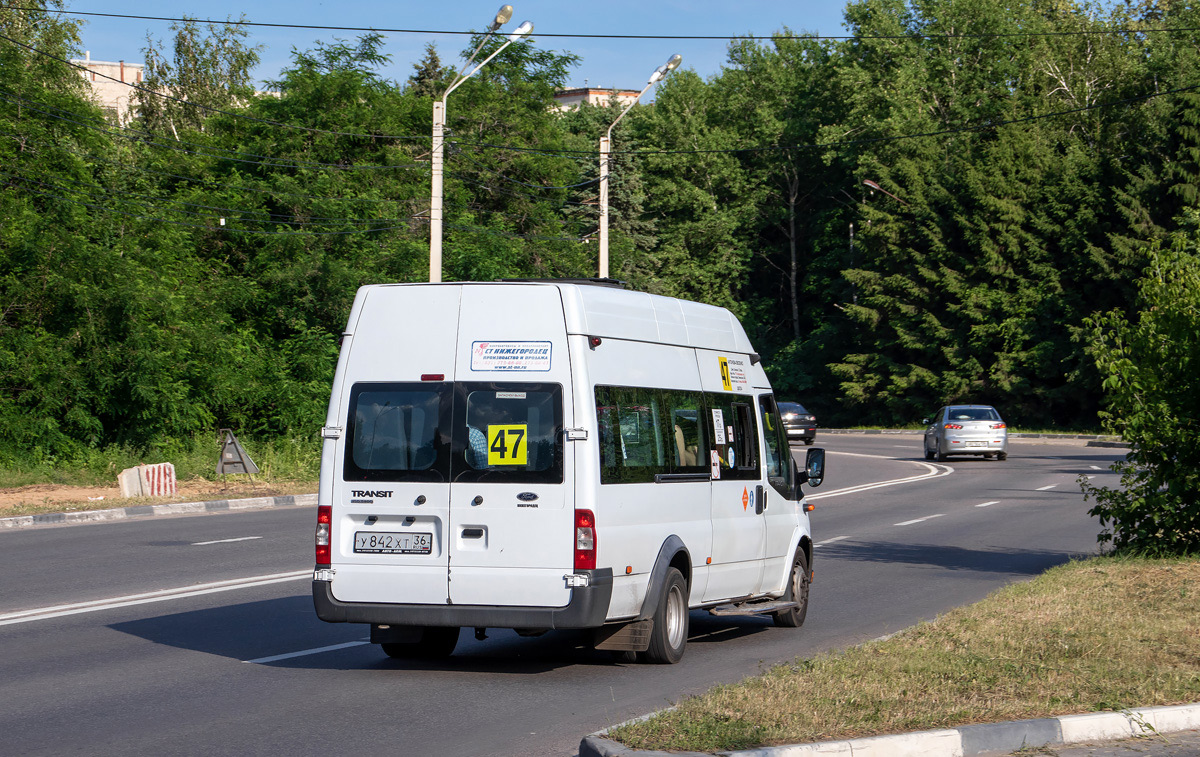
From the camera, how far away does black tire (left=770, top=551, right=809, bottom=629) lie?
10938mm

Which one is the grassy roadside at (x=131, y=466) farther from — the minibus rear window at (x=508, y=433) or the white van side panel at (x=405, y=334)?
the minibus rear window at (x=508, y=433)

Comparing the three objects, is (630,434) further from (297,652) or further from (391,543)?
(297,652)

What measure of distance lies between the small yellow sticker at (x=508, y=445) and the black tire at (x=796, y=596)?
3383 mm

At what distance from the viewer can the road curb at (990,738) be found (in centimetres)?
581

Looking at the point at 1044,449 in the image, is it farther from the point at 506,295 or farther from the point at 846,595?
the point at 506,295

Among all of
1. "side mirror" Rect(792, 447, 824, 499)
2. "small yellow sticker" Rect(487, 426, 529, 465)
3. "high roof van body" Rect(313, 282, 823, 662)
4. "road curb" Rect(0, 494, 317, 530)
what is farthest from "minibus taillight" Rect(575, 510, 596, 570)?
"road curb" Rect(0, 494, 317, 530)

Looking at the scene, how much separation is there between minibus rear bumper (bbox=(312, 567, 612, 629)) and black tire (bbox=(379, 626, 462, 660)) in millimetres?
873

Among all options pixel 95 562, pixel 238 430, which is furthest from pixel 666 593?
pixel 238 430

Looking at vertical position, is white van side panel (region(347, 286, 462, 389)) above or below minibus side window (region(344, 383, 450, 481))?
above

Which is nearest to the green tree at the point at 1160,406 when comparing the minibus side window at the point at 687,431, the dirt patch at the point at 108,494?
the minibus side window at the point at 687,431

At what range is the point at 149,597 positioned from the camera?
39.3ft

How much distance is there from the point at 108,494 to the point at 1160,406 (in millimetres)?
18514

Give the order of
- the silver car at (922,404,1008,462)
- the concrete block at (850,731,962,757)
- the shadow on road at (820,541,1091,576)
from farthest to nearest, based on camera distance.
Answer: the silver car at (922,404,1008,462) → the shadow on road at (820,541,1091,576) → the concrete block at (850,731,962,757)

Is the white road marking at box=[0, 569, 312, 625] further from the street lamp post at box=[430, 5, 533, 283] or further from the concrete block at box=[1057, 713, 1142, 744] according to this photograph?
the street lamp post at box=[430, 5, 533, 283]
